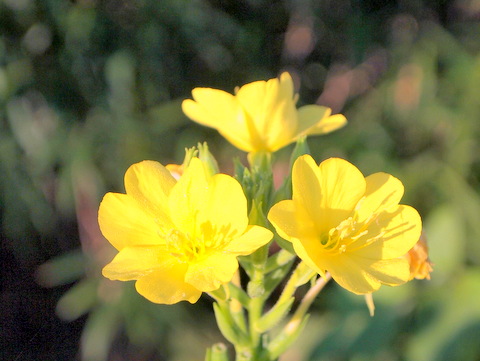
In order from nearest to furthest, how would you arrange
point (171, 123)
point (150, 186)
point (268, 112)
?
point (150, 186) → point (268, 112) → point (171, 123)

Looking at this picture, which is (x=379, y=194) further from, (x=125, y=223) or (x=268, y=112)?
(x=125, y=223)

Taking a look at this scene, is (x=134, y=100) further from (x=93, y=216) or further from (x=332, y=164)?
(x=332, y=164)

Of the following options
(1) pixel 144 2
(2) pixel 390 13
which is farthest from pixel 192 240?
(2) pixel 390 13

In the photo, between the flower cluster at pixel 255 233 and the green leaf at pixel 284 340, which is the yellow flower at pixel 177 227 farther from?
the green leaf at pixel 284 340

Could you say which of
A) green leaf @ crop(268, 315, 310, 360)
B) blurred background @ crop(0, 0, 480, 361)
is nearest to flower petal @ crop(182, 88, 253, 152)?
green leaf @ crop(268, 315, 310, 360)

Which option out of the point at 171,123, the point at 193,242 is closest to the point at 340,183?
the point at 193,242

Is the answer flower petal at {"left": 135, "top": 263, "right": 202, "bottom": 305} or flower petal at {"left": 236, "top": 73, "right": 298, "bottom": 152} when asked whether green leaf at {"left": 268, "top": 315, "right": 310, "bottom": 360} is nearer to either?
flower petal at {"left": 135, "top": 263, "right": 202, "bottom": 305}
